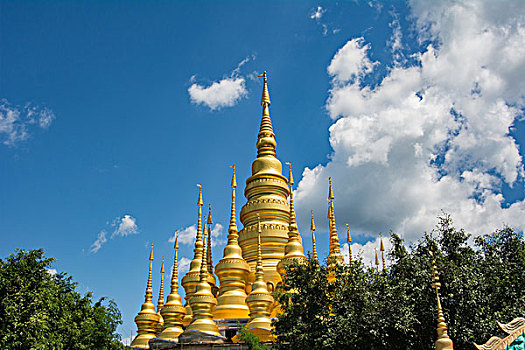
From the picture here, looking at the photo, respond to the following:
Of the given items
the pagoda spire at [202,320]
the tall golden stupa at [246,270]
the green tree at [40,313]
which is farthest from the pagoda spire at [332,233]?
the green tree at [40,313]

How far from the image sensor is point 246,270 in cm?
4619

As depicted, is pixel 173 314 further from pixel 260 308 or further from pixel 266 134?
pixel 266 134

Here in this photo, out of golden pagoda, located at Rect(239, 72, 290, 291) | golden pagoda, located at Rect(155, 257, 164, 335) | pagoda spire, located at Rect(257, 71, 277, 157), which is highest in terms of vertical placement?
pagoda spire, located at Rect(257, 71, 277, 157)

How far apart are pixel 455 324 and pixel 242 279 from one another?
24.4m

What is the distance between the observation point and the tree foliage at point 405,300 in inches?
953

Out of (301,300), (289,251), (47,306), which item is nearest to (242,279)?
(289,251)

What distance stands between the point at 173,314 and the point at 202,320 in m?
7.76

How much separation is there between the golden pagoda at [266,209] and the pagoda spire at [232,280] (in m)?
1.71

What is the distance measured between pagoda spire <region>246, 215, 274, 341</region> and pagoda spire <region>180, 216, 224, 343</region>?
274 centimetres

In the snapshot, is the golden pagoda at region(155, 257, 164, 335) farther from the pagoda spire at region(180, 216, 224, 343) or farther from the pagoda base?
the pagoda base

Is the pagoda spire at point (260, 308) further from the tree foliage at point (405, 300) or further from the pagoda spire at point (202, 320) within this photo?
the tree foliage at point (405, 300)

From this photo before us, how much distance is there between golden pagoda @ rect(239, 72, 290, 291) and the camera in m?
48.4

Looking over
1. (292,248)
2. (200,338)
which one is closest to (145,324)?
(200,338)

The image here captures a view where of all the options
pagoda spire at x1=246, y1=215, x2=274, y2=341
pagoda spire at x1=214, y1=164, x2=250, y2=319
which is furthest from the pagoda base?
pagoda spire at x1=214, y1=164, x2=250, y2=319
